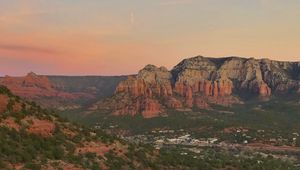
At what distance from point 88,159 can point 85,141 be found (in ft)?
14.9

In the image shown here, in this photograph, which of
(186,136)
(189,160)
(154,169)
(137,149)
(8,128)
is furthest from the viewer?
(186,136)

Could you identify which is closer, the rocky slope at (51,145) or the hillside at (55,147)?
the rocky slope at (51,145)

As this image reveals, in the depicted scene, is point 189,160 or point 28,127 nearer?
point 28,127

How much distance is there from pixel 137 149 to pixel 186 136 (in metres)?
132

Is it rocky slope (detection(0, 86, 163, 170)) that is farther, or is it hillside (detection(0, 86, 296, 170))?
hillside (detection(0, 86, 296, 170))

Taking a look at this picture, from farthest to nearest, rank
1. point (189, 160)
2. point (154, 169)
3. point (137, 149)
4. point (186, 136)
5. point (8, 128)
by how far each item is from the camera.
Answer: point (186, 136) < point (189, 160) < point (137, 149) < point (154, 169) < point (8, 128)

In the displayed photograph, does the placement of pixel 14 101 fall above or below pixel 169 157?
above

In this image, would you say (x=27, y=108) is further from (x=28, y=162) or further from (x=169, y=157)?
(x=169, y=157)

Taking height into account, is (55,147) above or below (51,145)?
below

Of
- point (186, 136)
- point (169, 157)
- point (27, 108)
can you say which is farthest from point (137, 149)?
point (186, 136)

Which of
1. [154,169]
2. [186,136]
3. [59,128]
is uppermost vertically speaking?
[59,128]

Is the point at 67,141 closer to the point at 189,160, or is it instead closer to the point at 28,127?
the point at 28,127

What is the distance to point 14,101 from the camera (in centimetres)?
5191

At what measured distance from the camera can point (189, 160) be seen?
211ft
